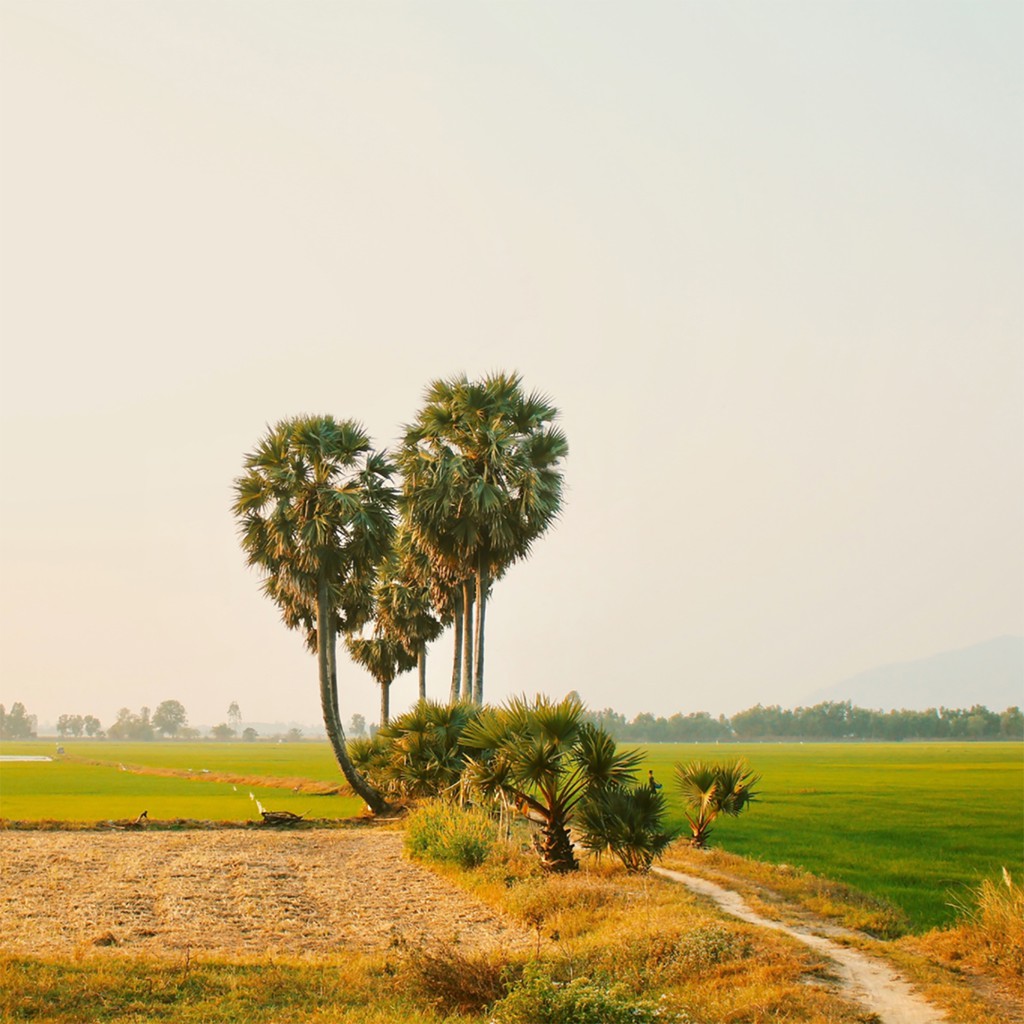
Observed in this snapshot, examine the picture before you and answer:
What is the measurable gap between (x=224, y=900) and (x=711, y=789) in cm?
1008

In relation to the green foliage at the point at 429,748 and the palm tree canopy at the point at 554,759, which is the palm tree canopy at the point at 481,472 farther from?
the palm tree canopy at the point at 554,759

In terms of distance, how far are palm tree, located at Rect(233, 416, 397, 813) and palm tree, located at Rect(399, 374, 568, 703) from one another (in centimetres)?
156

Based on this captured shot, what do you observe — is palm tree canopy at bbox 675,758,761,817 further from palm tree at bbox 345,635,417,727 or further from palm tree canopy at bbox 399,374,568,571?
palm tree at bbox 345,635,417,727

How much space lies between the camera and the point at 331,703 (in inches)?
1302

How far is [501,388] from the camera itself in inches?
1347

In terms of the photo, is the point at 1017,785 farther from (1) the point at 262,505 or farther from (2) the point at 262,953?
(2) the point at 262,953

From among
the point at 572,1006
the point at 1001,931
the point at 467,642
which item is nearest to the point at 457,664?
the point at 467,642

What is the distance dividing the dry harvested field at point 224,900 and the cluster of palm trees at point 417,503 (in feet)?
32.9

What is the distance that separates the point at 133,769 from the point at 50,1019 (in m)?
66.6

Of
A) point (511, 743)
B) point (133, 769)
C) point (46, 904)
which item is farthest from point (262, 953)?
point (133, 769)

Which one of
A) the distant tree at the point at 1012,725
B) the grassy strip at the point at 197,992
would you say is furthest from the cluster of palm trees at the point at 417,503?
the distant tree at the point at 1012,725

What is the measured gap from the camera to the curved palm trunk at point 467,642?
32.9m

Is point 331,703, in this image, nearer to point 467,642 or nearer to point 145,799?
point 467,642

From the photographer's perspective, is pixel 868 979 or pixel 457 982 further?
pixel 868 979
